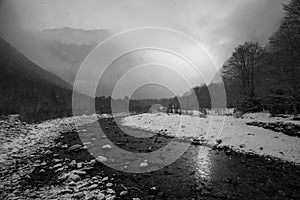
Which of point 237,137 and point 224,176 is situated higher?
point 237,137

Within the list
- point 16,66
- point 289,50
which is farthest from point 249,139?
point 16,66

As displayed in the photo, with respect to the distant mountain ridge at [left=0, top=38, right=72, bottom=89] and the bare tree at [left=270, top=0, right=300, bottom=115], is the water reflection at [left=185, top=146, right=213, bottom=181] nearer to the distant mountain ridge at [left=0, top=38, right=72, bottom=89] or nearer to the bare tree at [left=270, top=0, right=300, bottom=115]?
the bare tree at [left=270, top=0, right=300, bottom=115]

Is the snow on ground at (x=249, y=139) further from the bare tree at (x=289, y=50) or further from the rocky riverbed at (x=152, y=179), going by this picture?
the bare tree at (x=289, y=50)

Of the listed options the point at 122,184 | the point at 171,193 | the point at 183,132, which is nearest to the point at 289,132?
the point at 183,132

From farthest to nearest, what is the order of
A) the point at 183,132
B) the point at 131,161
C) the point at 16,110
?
1. the point at 16,110
2. the point at 183,132
3. the point at 131,161

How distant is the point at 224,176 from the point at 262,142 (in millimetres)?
5194

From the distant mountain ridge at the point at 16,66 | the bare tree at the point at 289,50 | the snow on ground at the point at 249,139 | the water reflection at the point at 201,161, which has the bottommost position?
the water reflection at the point at 201,161

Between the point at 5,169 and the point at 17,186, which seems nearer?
the point at 17,186

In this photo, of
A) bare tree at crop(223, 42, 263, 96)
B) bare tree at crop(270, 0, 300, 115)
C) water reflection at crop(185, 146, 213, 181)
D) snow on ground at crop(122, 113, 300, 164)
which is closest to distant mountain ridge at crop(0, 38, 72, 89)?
snow on ground at crop(122, 113, 300, 164)

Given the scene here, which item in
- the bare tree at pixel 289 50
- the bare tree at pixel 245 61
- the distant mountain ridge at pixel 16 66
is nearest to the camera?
the bare tree at pixel 289 50

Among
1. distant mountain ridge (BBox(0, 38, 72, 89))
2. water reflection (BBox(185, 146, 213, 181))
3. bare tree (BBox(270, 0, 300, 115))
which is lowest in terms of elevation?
water reflection (BBox(185, 146, 213, 181))

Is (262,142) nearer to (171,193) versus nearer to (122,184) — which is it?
(171,193)

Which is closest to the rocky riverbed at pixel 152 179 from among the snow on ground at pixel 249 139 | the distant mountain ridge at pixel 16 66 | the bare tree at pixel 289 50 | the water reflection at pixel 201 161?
the water reflection at pixel 201 161

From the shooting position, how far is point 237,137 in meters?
10.4
